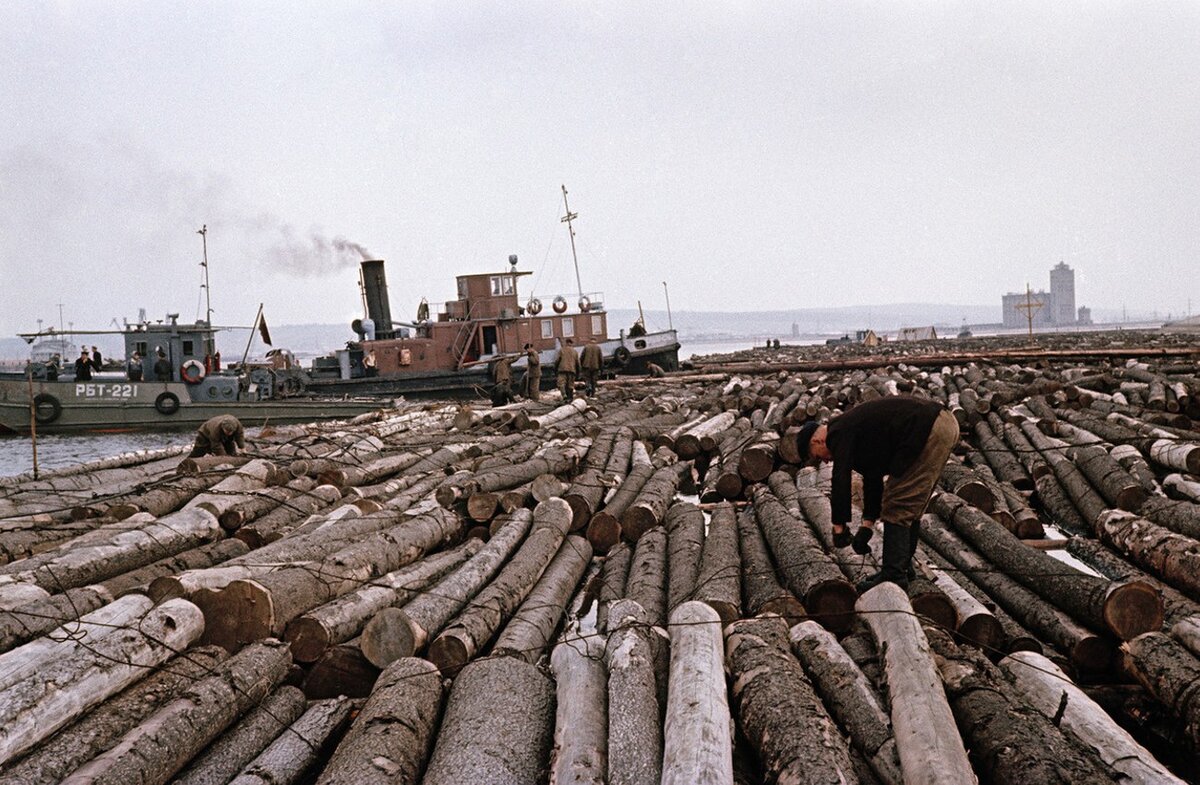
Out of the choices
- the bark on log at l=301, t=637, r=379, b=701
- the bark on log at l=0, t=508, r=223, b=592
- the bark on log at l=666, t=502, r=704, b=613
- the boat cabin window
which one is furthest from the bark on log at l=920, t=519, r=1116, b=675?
the boat cabin window

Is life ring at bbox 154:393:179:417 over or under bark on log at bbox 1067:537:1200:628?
over

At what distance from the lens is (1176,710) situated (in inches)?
168

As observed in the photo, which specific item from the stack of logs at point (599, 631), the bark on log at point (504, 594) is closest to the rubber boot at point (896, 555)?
the stack of logs at point (599, 631)

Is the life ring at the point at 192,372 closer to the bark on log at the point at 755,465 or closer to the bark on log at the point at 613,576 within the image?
the bark on log at the point at 755,465

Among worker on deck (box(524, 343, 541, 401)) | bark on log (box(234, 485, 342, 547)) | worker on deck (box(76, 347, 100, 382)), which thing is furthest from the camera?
worker on deck (box(76, 347, 100, 382))

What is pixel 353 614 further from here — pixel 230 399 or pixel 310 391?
pixel 310 391

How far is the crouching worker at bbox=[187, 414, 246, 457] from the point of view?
11.0 metres

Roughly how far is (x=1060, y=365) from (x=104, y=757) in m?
26.3

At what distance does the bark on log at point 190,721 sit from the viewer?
371cm

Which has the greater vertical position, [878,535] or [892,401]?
[892,401]

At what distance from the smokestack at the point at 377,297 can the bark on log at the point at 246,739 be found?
27.7m

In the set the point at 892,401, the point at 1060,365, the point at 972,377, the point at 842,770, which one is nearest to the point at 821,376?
the point at 972,377

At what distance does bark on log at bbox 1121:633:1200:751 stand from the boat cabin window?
26.1 m

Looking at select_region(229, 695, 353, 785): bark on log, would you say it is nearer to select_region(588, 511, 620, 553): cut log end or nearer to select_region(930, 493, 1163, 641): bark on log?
select_region(588, 511, 620, 553): cut log end
